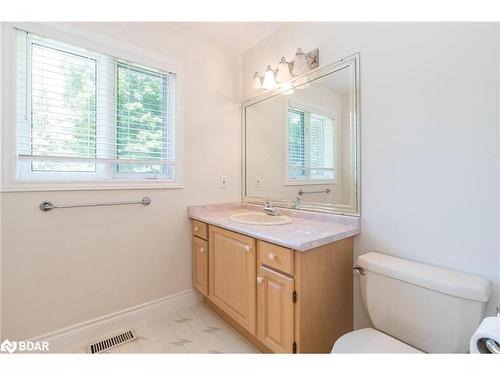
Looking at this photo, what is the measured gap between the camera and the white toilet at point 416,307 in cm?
94

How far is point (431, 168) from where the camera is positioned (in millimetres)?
1166

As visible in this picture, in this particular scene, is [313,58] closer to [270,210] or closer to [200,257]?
[270,210]

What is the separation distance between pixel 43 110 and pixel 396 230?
220 centimetres

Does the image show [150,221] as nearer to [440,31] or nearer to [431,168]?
[431,168]

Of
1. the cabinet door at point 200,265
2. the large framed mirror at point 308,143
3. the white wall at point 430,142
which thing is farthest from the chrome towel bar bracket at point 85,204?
the white wall at point 430,142

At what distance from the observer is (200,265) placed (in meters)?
1.94

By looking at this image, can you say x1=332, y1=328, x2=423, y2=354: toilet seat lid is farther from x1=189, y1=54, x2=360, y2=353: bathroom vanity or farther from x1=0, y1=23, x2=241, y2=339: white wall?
x1=0, y1=23, x2=241, y2=339: white wall

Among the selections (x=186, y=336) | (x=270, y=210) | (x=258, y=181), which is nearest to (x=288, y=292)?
(x=270, y=210)

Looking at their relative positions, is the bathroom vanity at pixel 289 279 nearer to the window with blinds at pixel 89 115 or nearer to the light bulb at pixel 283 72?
Answer: the window with blinds at pixel 89 115
